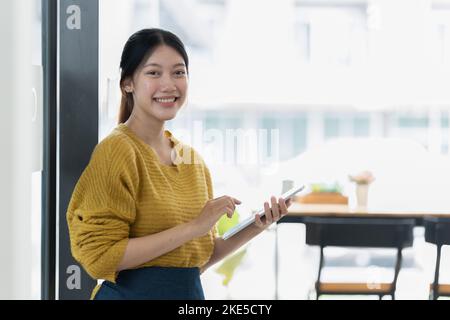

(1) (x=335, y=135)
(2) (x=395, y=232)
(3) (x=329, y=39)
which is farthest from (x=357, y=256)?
(3) (x=329, y=39)

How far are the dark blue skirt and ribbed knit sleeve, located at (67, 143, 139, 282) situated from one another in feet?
0.13

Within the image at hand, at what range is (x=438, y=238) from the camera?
1366mm

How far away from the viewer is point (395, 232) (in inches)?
Result: 69.5

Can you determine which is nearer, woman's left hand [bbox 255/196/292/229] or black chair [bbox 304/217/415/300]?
woman's left hand [bbox 255/196/292/229]

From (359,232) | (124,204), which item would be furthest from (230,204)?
(359,232)

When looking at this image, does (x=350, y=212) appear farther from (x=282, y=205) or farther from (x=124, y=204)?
(x=124, y=204)

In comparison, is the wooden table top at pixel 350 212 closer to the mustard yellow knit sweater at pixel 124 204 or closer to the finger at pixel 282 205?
the finger at pixel 282 205

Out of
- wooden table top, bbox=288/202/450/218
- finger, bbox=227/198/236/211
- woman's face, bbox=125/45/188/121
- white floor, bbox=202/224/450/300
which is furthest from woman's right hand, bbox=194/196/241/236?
white floor, bbox=202/224/450/300

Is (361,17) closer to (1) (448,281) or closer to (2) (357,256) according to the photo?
(1) (448,281)

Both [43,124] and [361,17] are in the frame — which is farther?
[361,17]

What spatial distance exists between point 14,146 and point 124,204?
17 centimetres

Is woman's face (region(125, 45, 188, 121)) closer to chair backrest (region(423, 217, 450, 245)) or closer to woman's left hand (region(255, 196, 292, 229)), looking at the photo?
woman's left hand (region(255, 196, 292, 229))

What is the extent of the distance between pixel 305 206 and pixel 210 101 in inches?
38.5

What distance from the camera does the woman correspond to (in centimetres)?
87
